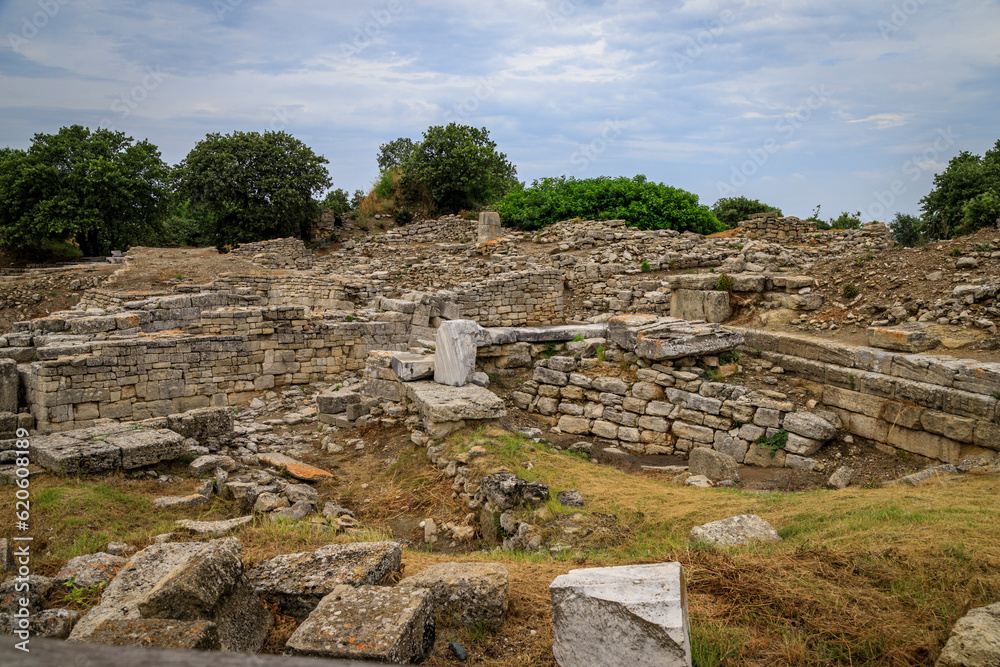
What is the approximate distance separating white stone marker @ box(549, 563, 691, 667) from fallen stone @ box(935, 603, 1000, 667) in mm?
1053

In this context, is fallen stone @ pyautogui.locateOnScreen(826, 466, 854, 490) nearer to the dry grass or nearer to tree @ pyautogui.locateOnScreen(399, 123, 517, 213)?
the dry grass

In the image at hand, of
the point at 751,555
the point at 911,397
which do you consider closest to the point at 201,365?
the point at 751,555

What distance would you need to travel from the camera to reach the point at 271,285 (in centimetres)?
2053

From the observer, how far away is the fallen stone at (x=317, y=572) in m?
3.22

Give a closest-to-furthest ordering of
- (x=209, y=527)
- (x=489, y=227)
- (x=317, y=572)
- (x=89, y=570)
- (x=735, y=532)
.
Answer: (x=317, y=572)
(x=89, y=570)
(x=735, y=532)
(x=209, y=527)
(x=489, y=227)

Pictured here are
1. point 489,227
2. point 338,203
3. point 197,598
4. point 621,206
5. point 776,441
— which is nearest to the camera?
point 197,598

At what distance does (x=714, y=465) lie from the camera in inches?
249

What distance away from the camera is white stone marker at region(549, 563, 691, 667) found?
2.46 m

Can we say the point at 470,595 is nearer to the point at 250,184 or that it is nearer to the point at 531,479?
the point at 531,479

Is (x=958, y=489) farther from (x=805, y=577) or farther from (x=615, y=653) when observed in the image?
(x=615, y=653)

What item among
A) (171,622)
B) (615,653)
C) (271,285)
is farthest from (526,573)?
(271,285)

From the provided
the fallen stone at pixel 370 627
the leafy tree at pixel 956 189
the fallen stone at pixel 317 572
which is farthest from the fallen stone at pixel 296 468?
the leafy tree at pixel 956 189

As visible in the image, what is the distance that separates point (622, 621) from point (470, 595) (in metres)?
0.94

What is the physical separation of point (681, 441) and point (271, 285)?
17.3m
